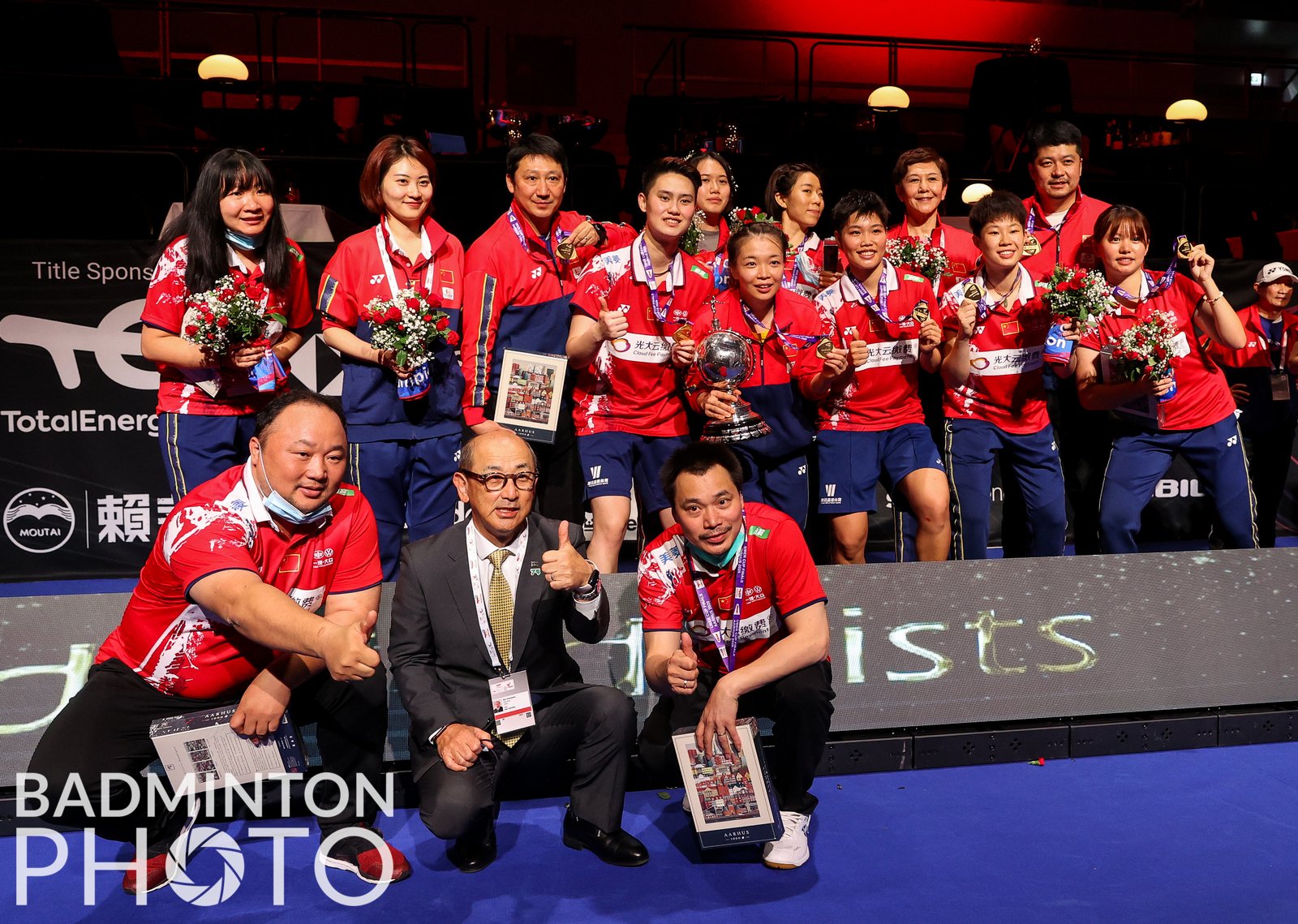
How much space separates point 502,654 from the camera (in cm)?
317

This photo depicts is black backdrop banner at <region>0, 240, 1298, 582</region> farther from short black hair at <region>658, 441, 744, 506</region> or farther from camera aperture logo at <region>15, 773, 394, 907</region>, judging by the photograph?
short black hair at <region>658, 441, 744, 506</region>

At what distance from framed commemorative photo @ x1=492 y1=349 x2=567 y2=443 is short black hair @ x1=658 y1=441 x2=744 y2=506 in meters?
1.04

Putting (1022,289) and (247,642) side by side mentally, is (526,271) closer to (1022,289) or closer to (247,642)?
(247,642)

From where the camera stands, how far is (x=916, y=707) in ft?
12.4

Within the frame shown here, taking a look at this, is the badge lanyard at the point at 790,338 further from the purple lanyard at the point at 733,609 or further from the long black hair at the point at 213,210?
the long black hair at the point at 213,210

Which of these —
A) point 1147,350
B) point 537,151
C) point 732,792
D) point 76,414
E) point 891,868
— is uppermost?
point 537,151

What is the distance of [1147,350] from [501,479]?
291cm

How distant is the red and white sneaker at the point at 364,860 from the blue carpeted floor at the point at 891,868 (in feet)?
0.14

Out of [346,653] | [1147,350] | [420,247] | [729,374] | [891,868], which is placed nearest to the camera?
[346,653]

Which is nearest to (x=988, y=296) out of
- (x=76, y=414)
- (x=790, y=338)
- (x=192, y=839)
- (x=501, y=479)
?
(x=790, y=338)

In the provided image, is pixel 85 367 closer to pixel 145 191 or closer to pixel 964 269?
pixel 145 191

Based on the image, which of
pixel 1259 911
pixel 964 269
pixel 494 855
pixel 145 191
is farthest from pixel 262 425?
pixel 145 191

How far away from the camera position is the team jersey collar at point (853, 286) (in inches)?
184

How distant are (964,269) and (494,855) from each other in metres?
3.25
